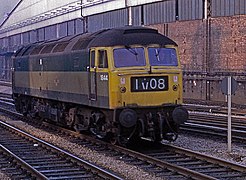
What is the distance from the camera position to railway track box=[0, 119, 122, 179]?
455 inches

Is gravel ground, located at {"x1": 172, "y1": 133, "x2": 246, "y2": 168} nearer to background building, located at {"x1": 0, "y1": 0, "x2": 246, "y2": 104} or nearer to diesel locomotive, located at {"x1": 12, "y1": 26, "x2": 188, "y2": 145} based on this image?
diesel locomotive, located at {"x1": 12, "y1": 26, "x2": 188, "y2": 145}

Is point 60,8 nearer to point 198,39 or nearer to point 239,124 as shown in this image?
point 198,39

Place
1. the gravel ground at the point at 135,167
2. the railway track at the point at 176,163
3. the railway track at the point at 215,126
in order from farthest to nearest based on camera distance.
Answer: the railway track at the point at 215,126, the gravel ground at the point at 135,167, the railway track at the point at 176,163

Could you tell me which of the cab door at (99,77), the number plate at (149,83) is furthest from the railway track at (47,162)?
the number plate at (149,83)

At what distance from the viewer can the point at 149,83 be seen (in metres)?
14.2

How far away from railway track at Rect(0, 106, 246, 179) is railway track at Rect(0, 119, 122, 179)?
1.17 metres

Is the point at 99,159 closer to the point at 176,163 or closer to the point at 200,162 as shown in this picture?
the point at 176,163

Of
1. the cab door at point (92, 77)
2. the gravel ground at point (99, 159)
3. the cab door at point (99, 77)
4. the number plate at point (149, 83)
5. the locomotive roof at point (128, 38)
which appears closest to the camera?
the gravel ground at point (99, 159)

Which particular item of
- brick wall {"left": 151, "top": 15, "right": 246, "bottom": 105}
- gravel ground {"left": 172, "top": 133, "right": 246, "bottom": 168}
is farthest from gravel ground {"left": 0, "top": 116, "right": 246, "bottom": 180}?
brick wall {"left": 151, "top": 15, "right": 246, "bottom": 105}

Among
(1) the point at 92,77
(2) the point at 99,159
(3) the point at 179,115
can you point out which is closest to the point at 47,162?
(2) the point at 99,159

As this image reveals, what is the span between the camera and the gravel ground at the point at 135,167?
38.7 feet

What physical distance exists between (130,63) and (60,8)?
44009 mm

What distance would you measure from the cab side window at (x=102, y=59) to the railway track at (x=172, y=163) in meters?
2.27

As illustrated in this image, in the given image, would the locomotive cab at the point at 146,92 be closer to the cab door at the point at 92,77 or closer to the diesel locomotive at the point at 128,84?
the diesel locomotive at the point at 128,84
